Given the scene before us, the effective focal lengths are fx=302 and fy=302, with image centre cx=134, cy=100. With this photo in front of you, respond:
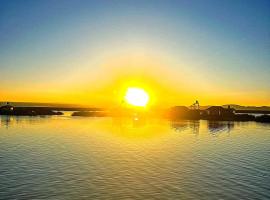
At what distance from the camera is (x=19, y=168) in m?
30.0

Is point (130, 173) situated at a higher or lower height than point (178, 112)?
lower

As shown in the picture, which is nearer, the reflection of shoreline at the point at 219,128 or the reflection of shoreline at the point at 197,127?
the reflection of shoreline at the point at 197,127

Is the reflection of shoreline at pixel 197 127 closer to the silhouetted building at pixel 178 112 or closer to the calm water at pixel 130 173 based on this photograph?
the calm water at pixel 130 173

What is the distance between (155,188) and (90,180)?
5.91m

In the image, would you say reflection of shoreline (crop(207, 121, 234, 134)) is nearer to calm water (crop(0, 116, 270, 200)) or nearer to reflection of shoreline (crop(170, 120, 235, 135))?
reflection of shoreline (crop(170, 120, 235, 135))

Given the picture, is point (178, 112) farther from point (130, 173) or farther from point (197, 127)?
point (130, 173)

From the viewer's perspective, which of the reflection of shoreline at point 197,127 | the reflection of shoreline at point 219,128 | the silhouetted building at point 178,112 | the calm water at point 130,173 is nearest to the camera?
the calm water at point 130,173

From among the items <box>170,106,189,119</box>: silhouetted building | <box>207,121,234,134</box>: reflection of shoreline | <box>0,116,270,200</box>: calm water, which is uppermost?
<box>170,106,189,119</box>: silhouetted building

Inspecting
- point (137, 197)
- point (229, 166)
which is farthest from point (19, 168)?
point (229, 166)

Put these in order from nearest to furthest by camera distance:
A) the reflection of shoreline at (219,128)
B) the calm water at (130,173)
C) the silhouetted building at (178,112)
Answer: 1. the calm water at (130,173)
2. the reflection of shoreline at (219,128)
3. the silhouetted building at (178,112)

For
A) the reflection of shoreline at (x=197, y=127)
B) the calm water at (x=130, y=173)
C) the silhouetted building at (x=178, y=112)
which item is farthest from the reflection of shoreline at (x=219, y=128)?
the silhouetted building at (x=178, y=112)

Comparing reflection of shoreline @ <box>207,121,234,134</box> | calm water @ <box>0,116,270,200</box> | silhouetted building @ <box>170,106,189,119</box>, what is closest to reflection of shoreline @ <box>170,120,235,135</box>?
reflection of shoreline @ <box>207,121,234,134</box>

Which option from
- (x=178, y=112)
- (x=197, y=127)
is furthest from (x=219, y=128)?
(x=178, y=112)

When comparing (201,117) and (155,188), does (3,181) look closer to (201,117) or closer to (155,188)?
(155,188)
